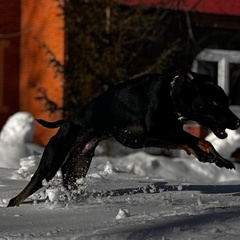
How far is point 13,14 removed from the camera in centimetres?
1727

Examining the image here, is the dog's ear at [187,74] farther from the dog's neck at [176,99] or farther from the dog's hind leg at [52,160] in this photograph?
the dog's hind leg at [52,160]

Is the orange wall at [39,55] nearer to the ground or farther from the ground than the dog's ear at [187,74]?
nearer to the ground

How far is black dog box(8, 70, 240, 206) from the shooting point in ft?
20.0

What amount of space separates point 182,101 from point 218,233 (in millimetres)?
1642

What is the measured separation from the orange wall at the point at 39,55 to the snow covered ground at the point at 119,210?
281 inches

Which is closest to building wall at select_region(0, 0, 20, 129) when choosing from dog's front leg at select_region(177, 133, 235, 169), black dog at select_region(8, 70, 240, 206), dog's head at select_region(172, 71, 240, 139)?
black dog at select_region(8, 70, 240, 206)

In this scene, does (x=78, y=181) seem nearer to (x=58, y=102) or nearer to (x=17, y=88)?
(x=58, y=102)

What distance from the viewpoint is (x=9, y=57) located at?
17281 millimetres

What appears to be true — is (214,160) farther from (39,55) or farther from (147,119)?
(39,55)

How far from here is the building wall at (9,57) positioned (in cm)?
1700

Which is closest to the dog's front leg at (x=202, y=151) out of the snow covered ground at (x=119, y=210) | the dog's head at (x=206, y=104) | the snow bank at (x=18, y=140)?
the dog's head at (x=206, y=104)

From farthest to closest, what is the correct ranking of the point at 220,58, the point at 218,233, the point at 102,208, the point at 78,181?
the point at 220,58
the point at 78,181
the point at 102,208
the point at 218,233

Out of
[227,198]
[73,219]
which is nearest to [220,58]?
[227,198]

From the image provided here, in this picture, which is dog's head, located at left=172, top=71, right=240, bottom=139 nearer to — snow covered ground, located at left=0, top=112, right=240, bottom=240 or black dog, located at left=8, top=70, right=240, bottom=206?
black dog, located at left=8, top=70, right=240, bottom=206
